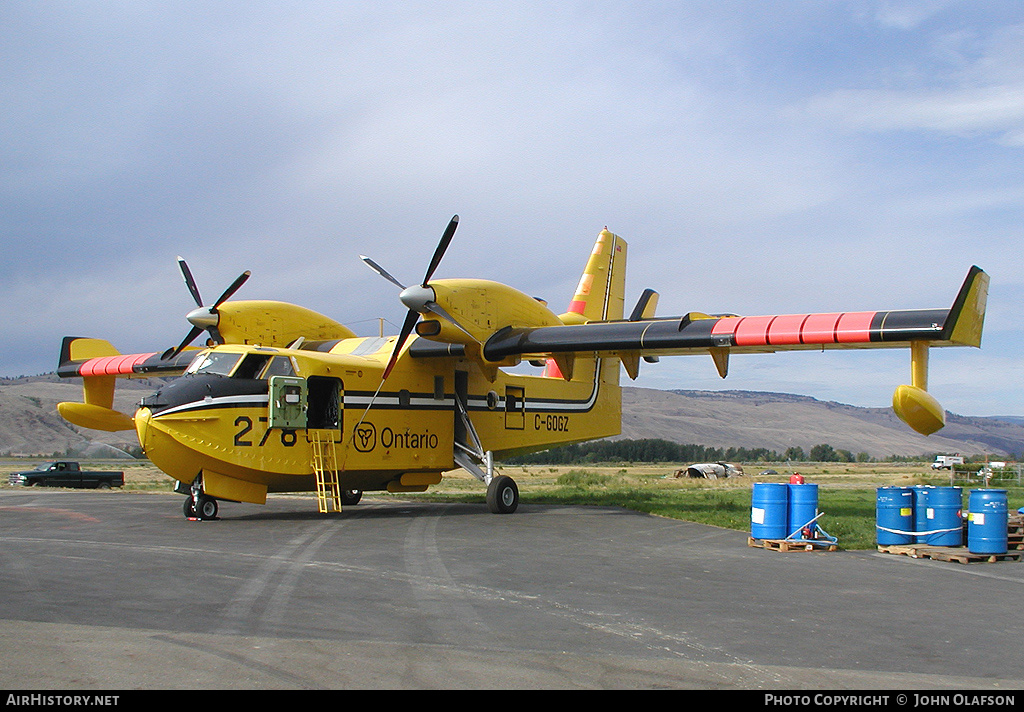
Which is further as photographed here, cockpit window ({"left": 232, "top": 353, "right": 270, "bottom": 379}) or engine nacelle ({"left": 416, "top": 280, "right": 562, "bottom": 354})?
engine nacelle ({"left": 416, "top": 280, "right": 562, "bottom": 354})

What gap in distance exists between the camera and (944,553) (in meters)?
12.3

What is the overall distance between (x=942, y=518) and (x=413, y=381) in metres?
11.6

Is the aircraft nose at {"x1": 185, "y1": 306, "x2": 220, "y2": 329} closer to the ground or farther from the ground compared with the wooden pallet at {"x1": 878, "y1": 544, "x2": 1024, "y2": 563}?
farther from the ground

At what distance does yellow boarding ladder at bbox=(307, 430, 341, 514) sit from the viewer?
17.8m

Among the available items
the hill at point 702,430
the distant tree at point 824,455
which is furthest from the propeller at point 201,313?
the distant tree at point 824,455

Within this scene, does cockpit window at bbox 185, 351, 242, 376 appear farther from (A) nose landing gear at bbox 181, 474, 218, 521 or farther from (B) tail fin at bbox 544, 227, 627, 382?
(B) tail fin at bbox 544, 227, 627, 382

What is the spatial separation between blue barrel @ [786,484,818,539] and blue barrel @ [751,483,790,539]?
0.40 ft

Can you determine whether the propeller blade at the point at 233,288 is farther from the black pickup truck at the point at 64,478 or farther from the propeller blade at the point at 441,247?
the black pickup truck at the point at 64,478

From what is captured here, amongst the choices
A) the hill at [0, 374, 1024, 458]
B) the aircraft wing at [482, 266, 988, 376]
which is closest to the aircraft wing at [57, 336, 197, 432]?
the aircraft wing at [482, 266, 988, 376]

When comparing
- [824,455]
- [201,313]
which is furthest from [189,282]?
[824,455]

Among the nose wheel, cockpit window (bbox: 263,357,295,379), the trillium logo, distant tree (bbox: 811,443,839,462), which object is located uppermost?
cockpit window (bbox: 263,357,295,379)

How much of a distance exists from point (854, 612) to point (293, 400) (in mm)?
12050

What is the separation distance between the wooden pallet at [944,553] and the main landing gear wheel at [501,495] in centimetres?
858

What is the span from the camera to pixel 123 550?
1209cm
